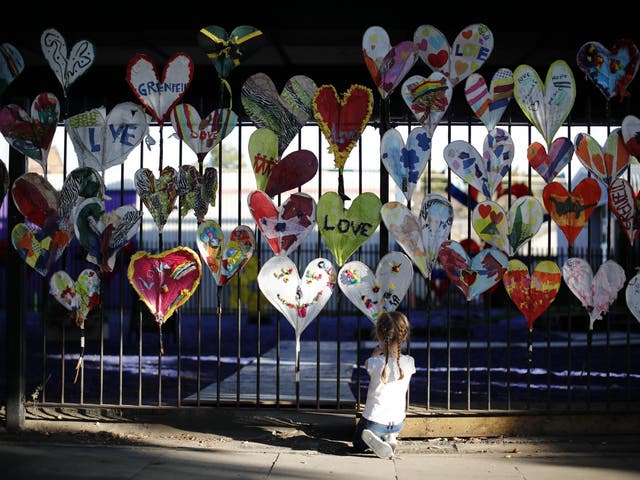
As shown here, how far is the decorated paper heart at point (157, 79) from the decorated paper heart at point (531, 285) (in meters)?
2.93

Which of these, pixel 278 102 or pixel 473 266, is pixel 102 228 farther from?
pixel 473 266

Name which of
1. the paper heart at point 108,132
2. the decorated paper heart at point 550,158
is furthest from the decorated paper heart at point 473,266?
the paper heart at point 108,132

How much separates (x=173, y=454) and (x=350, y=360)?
246 inches

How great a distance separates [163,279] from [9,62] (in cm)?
209

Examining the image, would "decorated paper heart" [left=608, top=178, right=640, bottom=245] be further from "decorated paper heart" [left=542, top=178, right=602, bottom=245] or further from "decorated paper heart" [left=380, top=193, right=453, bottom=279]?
"decorated paper heart" [left=380, top=193, right=453, bottom=279]

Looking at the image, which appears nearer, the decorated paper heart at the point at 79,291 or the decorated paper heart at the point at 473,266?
the decorated paper heart at the point at 473,266

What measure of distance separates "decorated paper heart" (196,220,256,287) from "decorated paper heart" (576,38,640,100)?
2939 millimetres

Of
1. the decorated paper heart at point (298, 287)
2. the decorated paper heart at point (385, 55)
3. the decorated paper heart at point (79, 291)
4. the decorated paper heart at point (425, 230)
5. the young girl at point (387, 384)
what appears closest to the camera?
the young girl at point (387, 384)

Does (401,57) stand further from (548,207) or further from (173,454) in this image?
(173,454)

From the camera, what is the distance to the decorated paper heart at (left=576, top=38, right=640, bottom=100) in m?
5.86

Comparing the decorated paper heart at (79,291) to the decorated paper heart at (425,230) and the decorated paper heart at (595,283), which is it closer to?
the decorated paper heart at (425,230)

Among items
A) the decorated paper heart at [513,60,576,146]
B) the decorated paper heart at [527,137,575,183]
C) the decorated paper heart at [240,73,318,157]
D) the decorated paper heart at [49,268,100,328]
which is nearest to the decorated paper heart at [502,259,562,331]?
the decorated paper heart at [527,137,575,183]

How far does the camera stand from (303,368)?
10.2 meters

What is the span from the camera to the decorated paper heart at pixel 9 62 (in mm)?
5973
